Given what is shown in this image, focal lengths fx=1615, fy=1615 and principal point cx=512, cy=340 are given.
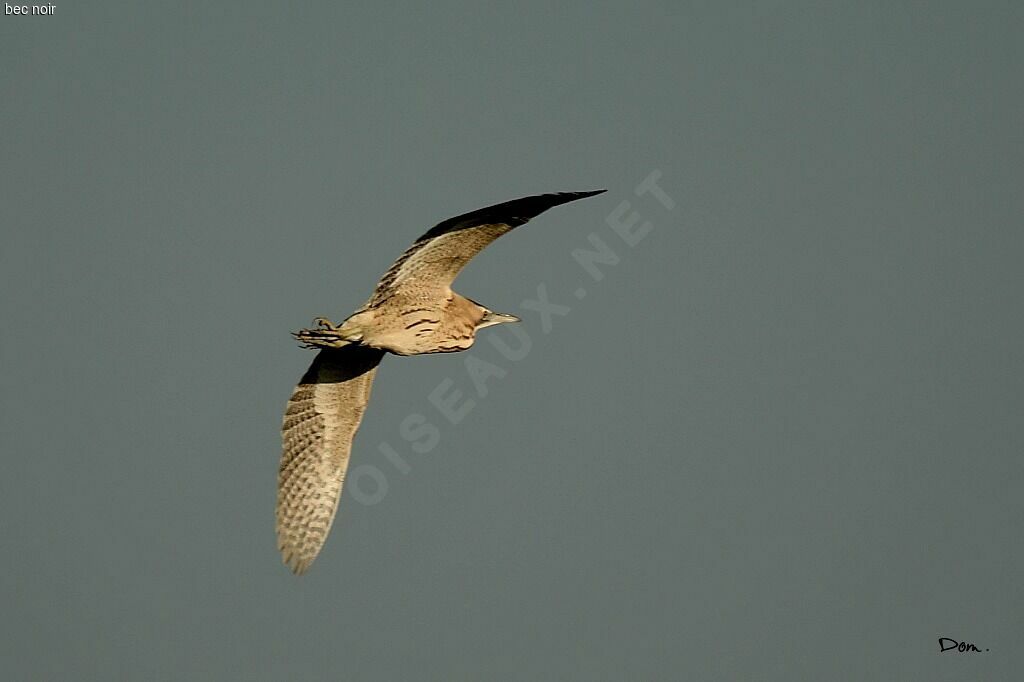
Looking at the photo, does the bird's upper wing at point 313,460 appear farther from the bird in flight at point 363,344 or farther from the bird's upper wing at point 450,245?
the bird's upper wing at point 450,245

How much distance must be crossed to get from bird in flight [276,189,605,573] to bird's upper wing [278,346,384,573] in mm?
13

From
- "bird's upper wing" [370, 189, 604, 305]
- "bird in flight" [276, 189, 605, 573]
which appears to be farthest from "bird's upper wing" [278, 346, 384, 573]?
"bird's upper wing" [370, 189, 604, 305]

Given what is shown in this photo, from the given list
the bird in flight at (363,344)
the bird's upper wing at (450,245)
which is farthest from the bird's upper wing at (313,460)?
the bird's upper wing at (450,245)

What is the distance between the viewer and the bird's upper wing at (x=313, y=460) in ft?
67.3

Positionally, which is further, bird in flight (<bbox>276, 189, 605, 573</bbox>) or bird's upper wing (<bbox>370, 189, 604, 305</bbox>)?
bird in flight (<bbox>276, 189, 605, 573</bbox>)

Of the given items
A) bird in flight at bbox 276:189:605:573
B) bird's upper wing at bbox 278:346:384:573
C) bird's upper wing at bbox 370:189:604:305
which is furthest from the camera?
bird's upper wing at bbox 278:346:384:573

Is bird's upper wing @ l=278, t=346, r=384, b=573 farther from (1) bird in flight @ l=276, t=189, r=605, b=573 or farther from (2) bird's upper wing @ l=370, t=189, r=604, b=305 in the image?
(2) bird's upper wing @ l=370, t=189, r=604, b=305

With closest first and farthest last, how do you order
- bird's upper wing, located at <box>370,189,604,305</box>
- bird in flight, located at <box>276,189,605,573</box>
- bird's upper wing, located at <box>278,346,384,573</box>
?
bird's upper wing, located at <box>370,189,604,305</box> < bird in flight, located at <box>276,189,605,573</box> < bird's upper wing, located at <box>278,346,384,573</box>

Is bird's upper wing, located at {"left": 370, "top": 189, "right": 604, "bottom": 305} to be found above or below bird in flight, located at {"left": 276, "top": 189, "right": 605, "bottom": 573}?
above

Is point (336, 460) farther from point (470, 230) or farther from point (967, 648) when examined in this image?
point (967, 648)

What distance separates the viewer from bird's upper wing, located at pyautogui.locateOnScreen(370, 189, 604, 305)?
16812 mm

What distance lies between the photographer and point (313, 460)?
20.8 metres

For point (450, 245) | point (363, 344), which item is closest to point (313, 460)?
point (363, 344)

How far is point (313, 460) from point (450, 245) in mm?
4541
